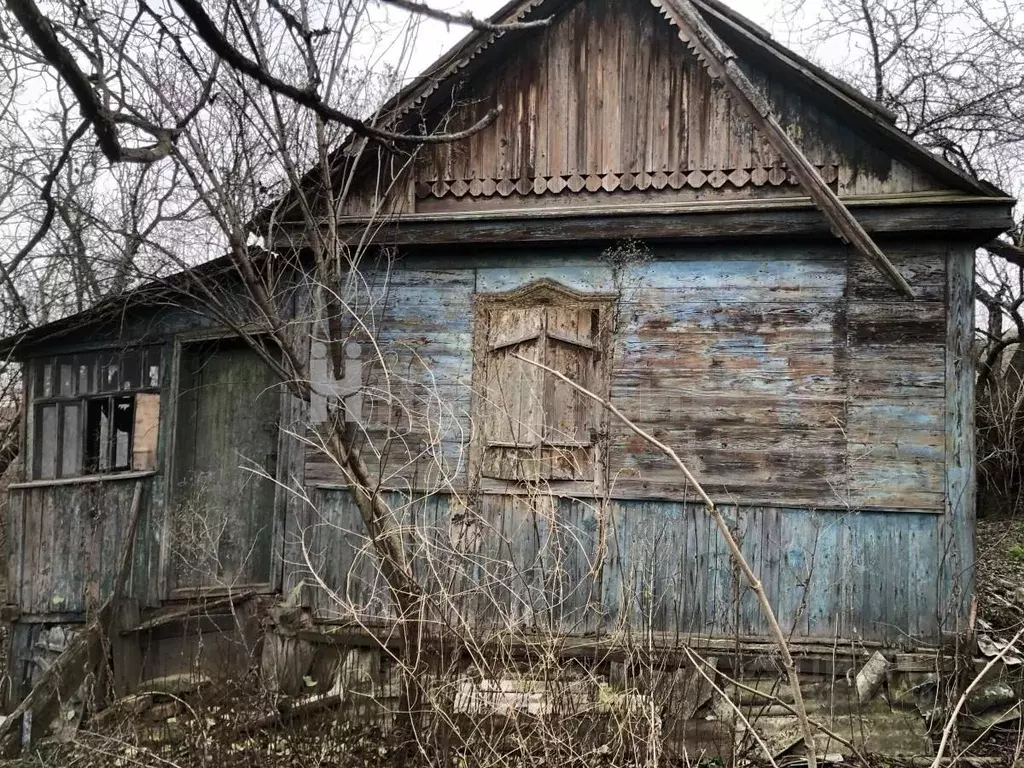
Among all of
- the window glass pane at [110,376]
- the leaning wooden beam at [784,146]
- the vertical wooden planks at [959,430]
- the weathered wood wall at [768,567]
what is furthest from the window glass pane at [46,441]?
the vertical wooden planks at [959,430]

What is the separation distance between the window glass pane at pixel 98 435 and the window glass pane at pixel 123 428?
0.07 m

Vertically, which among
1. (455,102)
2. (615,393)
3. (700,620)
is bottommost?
(700,620)

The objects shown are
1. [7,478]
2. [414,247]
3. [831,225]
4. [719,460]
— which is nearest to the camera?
[831,225]

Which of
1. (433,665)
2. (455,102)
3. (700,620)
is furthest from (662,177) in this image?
(433,665)

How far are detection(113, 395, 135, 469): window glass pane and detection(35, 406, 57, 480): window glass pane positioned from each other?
2.41 ft

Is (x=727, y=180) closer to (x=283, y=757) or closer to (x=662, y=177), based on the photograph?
(x=662, y=177)

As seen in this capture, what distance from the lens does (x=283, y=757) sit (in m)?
4.37

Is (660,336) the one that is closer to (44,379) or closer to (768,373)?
(768,373)

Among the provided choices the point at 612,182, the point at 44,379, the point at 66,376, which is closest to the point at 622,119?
the point at 612,182

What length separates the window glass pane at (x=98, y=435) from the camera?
800 centimetres

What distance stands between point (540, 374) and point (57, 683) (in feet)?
14.5

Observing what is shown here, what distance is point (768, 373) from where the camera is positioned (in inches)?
246

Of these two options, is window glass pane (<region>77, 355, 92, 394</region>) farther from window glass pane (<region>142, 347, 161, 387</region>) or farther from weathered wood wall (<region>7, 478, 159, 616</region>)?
weathered wood wall (<region>7, 478, 159, 616</region>)

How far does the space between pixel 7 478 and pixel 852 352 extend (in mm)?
13639
